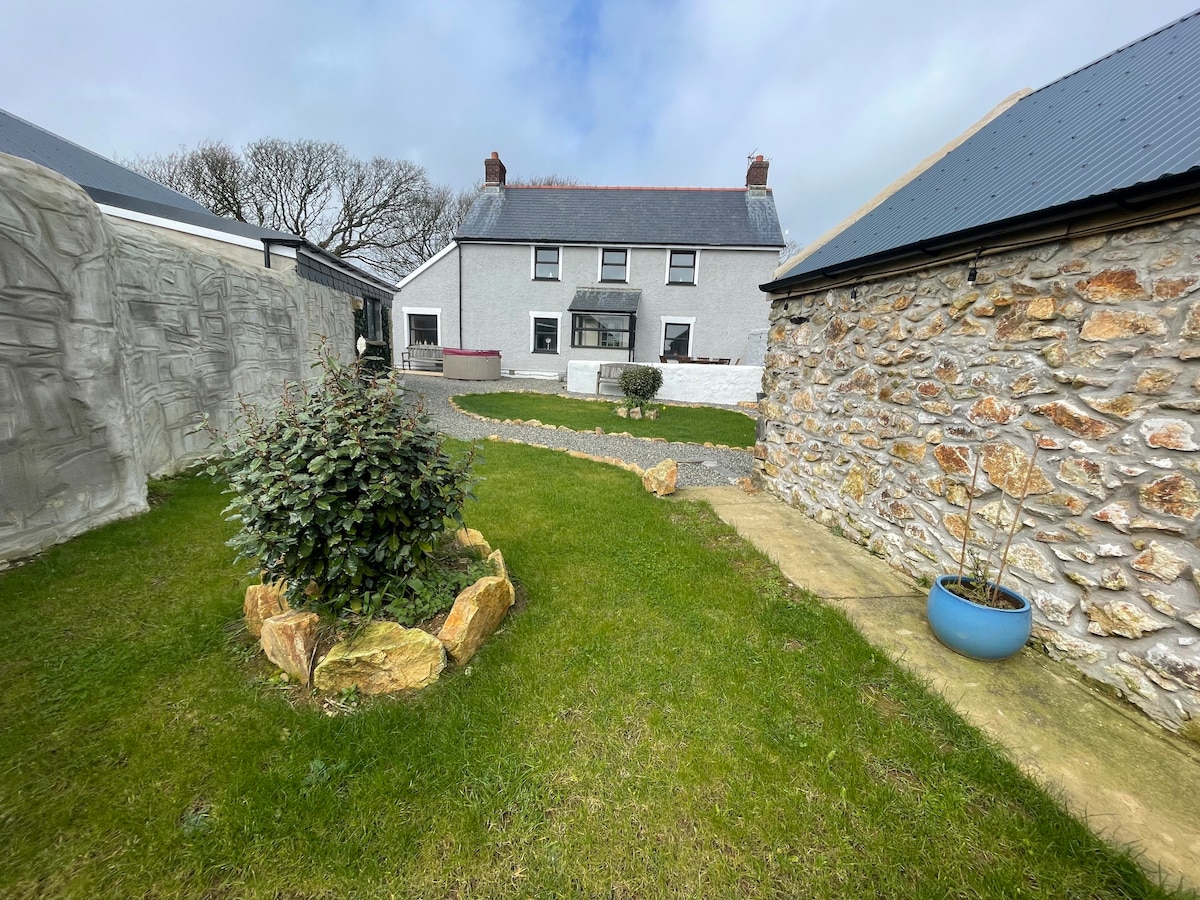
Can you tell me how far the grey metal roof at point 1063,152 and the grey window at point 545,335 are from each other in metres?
15.6

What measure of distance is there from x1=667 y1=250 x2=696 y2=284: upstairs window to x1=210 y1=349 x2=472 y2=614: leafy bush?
18.1 m

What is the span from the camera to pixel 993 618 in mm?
2547

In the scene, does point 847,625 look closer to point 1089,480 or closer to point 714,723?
point 714,723

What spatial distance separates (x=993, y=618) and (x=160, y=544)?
577cm

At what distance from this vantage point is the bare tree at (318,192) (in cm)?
2233

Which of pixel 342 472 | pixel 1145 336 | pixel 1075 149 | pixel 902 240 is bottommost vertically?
pixel 342 472

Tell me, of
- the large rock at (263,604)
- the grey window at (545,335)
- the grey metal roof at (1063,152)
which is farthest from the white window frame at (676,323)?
the large rock at (263,604)

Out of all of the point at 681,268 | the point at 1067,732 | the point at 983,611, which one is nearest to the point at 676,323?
the point at 681,268

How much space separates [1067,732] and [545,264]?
20.0m

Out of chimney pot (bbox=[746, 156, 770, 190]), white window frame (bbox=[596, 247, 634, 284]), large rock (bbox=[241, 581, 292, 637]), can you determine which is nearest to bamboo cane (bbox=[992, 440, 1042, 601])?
large rock (bbox=[241, 581, 292, 637])

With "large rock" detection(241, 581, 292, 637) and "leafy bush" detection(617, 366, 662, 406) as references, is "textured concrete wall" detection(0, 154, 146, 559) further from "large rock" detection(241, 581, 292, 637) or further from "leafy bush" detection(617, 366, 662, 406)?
"leafy bush" detection(617, 366, 662, 406)

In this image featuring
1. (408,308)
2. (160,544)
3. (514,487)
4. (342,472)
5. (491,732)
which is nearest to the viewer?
(491,732)

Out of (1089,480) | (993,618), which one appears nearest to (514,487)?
(993,618)

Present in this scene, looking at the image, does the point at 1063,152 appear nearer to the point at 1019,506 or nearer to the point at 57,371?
the point at 1019,506
